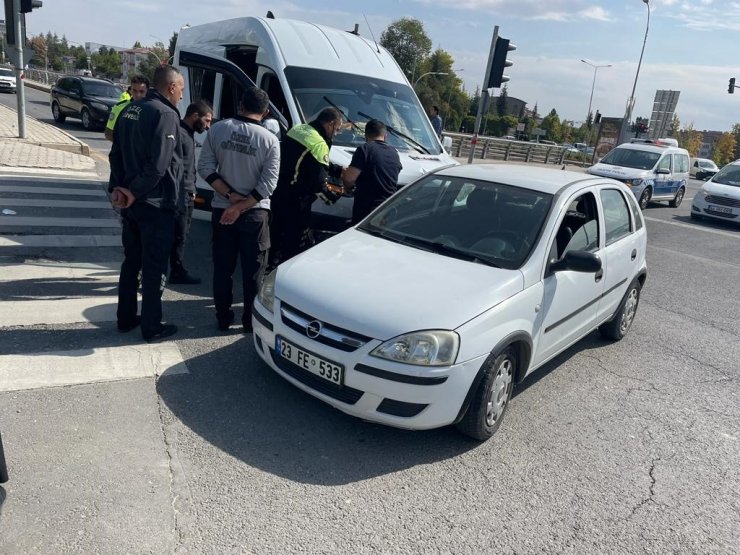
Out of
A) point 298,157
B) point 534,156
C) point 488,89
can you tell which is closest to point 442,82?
point 534,156

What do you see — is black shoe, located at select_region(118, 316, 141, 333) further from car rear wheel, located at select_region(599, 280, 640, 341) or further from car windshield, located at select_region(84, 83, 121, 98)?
car windshield, located at select_region(84, 83, 121, 98)

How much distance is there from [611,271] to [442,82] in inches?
4094

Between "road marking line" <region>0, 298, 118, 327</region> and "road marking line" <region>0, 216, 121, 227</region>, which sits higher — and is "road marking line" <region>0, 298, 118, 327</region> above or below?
below

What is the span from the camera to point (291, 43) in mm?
7113

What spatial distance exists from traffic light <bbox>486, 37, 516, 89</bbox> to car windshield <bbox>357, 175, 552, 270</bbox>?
694cm

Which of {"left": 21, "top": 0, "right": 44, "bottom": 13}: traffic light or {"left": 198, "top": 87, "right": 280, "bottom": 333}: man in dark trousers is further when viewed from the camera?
{"left": 21, "top": 0, "right": 44, "bottom": 13}: traffic light

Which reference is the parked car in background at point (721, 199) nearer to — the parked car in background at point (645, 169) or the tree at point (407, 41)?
the parked car in background at point (645, 169)

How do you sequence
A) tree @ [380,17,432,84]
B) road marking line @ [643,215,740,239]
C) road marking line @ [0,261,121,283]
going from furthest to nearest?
1. tree @ [380,17,432,84]
2. road marking line @ [643,215,740,239]
3. road marking line @ [0,261,121,283]

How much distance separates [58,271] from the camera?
599 centimetres

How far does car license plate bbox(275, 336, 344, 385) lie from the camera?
11.1 feet

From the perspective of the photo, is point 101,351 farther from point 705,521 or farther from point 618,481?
point 705,521

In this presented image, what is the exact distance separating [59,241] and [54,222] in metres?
0.93

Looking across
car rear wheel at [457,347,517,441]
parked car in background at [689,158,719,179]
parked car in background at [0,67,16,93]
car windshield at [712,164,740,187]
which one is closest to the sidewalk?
car rear wheel at [457,347,517,441]

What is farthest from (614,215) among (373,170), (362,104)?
(362,104)
